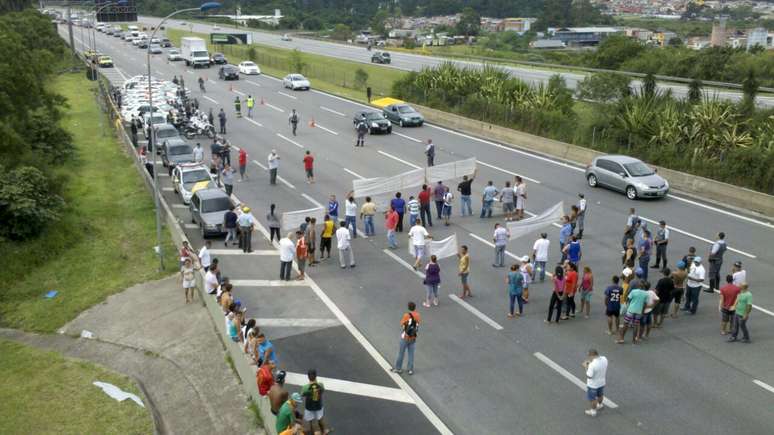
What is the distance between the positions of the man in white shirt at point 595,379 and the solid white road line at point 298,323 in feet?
22.1

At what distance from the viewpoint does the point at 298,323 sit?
704 inches

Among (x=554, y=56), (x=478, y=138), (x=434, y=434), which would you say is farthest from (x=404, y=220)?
(x=554, y=56)

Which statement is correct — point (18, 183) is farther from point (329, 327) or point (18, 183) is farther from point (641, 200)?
point (641, 200)

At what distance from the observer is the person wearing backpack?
14.3 meters

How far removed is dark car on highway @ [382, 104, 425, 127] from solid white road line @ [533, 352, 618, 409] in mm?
29601

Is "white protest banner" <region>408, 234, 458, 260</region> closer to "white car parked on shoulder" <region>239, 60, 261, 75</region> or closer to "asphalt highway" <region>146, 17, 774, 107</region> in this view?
"asphalt highway" <region>146, 17, 774, 107</region>

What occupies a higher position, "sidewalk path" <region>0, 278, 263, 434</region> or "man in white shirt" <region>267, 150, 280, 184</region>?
"man in white shirt" <region>267, 150, 280, 184</region>

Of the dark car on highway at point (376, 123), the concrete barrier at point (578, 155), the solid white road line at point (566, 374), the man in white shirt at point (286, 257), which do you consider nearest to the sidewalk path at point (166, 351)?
the man in white shirt at point (286, 257)

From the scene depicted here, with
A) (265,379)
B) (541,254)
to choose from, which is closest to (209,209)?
(541,254)

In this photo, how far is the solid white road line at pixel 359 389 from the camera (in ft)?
46.4

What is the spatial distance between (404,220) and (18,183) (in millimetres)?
14590

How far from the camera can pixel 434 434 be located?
1286 centimetres

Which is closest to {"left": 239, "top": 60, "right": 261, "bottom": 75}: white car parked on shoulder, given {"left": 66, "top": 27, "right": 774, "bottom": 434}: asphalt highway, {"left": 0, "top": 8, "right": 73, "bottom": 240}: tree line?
{"left": 0, "top": 8, "right": 73, "bottom": 240}: tree line

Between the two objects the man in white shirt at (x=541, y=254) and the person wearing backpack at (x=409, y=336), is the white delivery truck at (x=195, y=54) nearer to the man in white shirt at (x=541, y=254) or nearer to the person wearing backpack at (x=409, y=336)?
the man in white shirt at (x=541, y=254)
